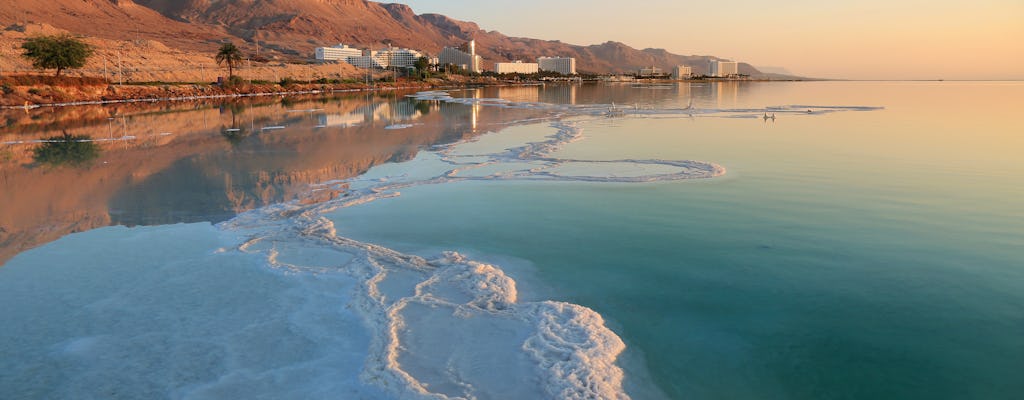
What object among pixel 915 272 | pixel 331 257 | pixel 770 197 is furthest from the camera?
pixel 770 197

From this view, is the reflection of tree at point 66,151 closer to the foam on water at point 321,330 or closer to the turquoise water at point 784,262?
the foam on water at point 321,330

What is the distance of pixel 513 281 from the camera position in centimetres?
825

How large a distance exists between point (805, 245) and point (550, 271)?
4.28 metres

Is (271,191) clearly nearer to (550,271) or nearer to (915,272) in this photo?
(550,271)

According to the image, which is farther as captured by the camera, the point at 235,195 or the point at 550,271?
the point at 235,195

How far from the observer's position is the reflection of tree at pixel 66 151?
1998cm

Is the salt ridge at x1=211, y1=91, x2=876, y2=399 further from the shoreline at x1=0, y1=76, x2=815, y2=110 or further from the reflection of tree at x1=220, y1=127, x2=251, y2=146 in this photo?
the shoreline at x1=0, y1=76, x2=815, y2=110

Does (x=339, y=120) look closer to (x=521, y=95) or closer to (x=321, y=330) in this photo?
(x=321, y=330)

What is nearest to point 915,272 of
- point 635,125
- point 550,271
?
point 550,271

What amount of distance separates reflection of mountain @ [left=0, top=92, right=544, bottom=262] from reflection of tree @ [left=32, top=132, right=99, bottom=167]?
0.44m

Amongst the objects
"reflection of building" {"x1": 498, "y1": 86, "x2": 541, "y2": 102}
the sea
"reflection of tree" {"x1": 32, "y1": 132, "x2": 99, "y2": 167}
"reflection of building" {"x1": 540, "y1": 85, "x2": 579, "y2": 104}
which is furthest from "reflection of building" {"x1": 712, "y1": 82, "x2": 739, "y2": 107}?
"reflection of tree" {"x1": 32, "y1": 132, "x2": 99, "y2": 167}

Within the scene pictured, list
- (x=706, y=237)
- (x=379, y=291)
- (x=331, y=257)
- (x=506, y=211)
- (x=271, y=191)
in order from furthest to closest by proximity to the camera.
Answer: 1. (x=271, y=191)
2. (x=506, y=211)
3. (x=706, y=237)
4. (x=331, y=257)
5. (x=379, y=291)

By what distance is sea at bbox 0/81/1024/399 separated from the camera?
18.8ft

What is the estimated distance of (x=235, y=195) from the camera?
555 inches
